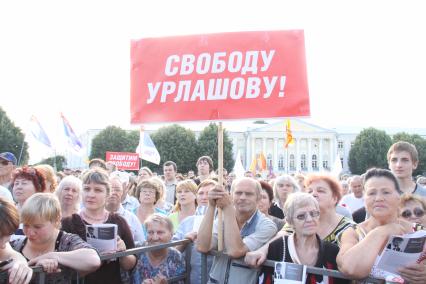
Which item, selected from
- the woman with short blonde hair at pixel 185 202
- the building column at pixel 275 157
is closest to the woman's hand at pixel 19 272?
the woman with short blonde hair at pixel 185 202

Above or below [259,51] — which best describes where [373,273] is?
below

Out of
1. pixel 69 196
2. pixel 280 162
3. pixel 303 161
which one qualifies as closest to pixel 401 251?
pixel 69 196

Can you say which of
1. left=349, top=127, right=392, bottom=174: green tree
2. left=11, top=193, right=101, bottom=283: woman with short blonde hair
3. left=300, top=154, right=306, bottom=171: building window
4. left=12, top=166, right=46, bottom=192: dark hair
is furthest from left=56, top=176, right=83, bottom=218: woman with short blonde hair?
left=300, top=154, right=306, bottom=171: building window

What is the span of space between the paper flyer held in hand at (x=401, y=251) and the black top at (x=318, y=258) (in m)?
0.38

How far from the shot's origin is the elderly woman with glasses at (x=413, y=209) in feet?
15.0

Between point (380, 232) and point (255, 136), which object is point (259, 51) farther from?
point (255, 136)

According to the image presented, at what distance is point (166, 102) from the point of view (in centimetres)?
453

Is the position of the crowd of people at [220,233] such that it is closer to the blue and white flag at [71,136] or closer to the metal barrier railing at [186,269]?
the metal barrier railing at [186,269]

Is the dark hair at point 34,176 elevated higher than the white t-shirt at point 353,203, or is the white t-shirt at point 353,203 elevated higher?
the dark hair at point 34,176

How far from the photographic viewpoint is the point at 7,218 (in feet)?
9.83

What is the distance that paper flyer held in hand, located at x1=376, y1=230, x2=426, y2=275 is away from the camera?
317cm

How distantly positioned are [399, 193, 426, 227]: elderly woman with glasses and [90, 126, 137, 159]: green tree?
224 feet

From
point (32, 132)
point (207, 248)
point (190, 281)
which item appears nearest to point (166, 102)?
point (207, 248)

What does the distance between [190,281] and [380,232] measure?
201 cm
